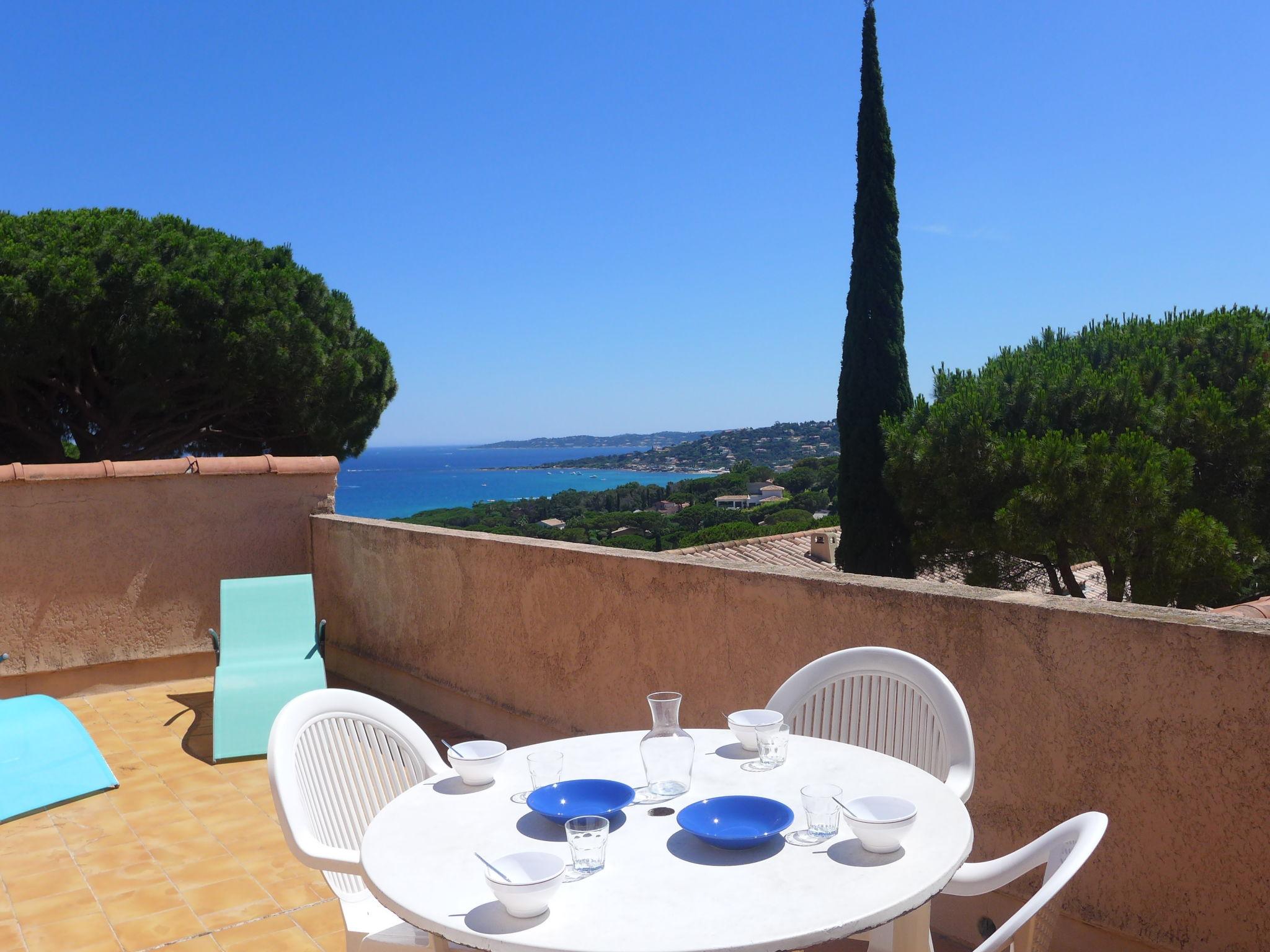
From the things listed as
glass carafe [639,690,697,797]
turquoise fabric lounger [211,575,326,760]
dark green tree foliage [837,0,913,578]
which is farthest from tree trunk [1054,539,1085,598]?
glass carafe [639,690,697,797]

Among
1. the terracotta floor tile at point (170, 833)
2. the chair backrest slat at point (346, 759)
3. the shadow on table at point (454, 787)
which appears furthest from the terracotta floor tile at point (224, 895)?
the shadow on table at point (454, 787)

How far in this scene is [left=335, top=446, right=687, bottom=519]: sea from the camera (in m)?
89.2

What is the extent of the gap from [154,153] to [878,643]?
2282 cm

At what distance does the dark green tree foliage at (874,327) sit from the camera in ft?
49.1

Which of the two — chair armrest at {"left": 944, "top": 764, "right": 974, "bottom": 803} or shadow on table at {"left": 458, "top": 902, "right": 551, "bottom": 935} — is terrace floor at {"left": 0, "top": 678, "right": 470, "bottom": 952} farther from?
chair armrest at {"left": 944, "top": 764, "right": 974, "bottom": 803}

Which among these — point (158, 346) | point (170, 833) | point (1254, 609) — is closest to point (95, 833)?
point (170, 833)

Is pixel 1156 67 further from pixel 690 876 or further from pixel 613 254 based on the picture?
pixel 613 254

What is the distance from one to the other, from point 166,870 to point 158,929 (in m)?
0.51

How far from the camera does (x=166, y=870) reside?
332 centimetres

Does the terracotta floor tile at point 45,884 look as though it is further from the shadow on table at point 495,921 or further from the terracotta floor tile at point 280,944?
the shadow on table at point 495,921

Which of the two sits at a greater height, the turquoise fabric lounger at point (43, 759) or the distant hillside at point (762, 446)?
the distant hillside at point (762, 446)

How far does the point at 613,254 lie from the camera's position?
3353cm

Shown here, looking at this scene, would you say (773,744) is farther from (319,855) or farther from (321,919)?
(321,919)

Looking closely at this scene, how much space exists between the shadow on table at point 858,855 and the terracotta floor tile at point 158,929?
2.36m
